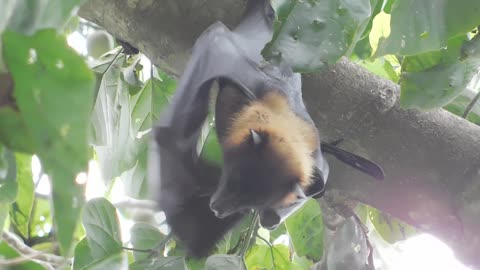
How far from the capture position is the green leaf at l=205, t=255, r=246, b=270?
53.2 inches

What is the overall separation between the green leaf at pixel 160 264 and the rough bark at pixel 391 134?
412 millimetres

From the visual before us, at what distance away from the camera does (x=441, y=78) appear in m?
1.37

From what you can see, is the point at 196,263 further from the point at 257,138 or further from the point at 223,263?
the point at 257,138

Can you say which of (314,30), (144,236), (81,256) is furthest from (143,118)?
(314,30)

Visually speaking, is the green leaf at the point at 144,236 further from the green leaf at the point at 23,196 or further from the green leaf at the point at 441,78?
the green leaf at the point at 441,78

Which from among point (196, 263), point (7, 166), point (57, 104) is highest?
point (57, 104)

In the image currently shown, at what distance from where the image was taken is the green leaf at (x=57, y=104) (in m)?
0.45

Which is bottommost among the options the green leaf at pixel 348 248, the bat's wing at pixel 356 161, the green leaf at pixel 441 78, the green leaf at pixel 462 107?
the green leaf at pixel 348 248

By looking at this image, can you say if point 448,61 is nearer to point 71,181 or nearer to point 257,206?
point 257,206

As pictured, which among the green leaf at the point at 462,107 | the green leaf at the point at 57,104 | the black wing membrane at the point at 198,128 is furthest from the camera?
the green leaf at the point at 462,107

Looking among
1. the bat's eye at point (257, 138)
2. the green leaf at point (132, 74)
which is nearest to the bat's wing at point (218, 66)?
the bat's eye at point (257, 138)

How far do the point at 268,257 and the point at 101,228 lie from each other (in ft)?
1.94

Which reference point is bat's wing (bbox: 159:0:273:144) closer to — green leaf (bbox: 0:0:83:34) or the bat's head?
the bat's head

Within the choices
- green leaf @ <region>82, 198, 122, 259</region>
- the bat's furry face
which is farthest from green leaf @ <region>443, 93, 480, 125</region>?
green leaf @ <region>82, 198, 122, 259</region>
